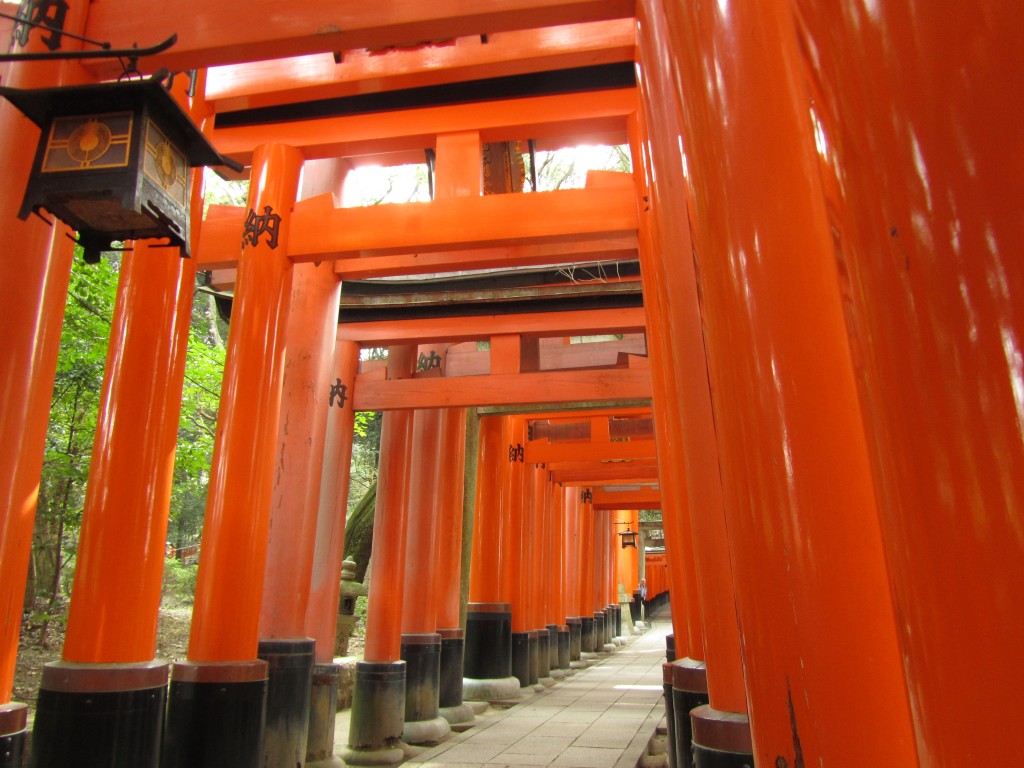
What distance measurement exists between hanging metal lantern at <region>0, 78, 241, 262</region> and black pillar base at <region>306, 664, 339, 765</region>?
4.43m

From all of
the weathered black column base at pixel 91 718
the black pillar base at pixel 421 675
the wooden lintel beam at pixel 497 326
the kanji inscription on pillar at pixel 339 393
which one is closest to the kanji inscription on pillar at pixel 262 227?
the kanji inscription on pillar at pixel 339 393

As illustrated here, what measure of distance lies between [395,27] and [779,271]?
2981 millimetres

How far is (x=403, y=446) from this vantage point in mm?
8617

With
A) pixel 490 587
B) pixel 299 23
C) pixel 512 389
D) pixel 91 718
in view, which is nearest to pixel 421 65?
pixel 299 23

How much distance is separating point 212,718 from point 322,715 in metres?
2.39

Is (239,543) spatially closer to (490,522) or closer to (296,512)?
(296,512)

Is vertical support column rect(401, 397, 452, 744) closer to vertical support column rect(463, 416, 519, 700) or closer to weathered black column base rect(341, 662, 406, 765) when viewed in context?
weathered black column base rect(341, 662, 406, 765)

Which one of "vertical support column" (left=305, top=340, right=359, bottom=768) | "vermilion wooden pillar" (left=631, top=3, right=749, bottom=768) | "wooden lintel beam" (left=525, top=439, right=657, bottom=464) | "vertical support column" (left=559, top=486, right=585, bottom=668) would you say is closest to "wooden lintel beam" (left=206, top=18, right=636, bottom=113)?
"vermilion wooden pillar" (left=631, top=3, right=749, bottom=768)

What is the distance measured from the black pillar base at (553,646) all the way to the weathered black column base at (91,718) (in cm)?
1143

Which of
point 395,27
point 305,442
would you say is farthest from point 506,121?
point 305,442

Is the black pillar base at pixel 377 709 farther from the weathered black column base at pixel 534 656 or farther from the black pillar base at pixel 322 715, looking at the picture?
the weathered black column base at pixel 534 656

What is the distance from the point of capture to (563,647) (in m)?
16.0

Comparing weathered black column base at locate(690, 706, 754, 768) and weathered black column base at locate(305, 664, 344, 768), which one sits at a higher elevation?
weathered black column base at locate(690, 706, 754, 768)

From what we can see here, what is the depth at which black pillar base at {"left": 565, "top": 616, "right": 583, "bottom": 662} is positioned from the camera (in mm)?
17547
